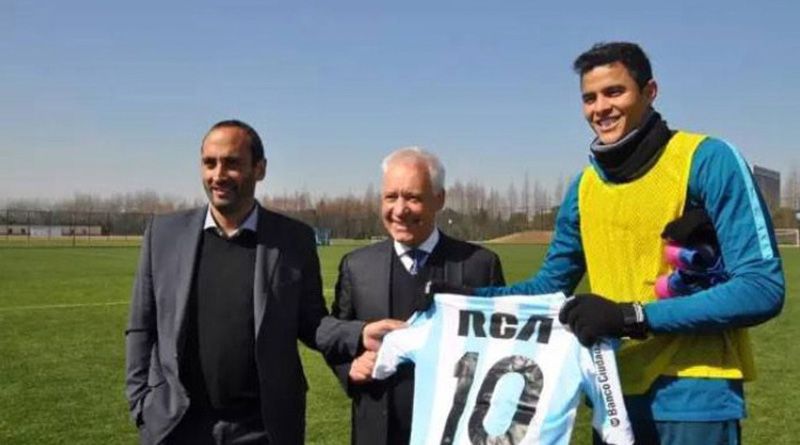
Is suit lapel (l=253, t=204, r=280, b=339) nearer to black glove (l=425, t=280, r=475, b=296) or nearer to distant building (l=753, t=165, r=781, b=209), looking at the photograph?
black glove (l=425, t=280, r=475, b=296)

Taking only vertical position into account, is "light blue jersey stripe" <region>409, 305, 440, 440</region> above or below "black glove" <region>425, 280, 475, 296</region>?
below

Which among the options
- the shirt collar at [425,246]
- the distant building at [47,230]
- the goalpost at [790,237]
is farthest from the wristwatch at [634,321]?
the distant building at [47,230]

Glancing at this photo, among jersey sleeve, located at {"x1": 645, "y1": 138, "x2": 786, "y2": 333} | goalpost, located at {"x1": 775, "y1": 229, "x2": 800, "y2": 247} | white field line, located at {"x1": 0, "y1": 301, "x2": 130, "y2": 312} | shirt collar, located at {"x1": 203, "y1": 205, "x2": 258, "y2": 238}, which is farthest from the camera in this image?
goalpost, located at {"x1": 775, "y1": 229, "x2": 800, "y2": 247}

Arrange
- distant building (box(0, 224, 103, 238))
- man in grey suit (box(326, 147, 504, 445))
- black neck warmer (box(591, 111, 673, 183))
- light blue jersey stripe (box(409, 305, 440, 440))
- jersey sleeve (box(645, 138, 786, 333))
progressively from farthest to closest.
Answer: distant building (box(0, 224, 103, 238)) < man in grey suit (box(326, 147, 504, 445)) < light blue jersey stripe (box(409, 305, 440, 440)) < black neck warmer (box(591, 111, 673, 183)) < jersey sleeve (box(645, 138, 786, 333))

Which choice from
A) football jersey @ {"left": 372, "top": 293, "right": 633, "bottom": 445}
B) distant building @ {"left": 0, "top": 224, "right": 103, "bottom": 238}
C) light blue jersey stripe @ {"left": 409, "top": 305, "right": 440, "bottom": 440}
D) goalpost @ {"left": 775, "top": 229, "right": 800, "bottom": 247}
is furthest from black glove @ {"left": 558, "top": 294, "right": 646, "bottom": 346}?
distant building @ {"left": 0, "top": 224, "right": 103, "bottom": 238}

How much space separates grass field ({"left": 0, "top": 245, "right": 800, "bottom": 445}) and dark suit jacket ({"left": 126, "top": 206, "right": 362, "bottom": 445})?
12.4 feet

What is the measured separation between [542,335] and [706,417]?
0.66 meters

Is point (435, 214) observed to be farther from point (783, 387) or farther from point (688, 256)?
point (783, 387)

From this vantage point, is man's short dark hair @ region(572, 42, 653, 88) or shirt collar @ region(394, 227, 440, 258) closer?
man's short dark hair @ region(572, 42, 653, 88)

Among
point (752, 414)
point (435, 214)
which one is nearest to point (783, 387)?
point (752, 414)

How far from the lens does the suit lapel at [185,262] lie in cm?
365

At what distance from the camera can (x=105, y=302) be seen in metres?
Answer: 19.8

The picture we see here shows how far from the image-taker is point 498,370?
3.19m

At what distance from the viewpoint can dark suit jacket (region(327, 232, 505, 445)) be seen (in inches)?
143
